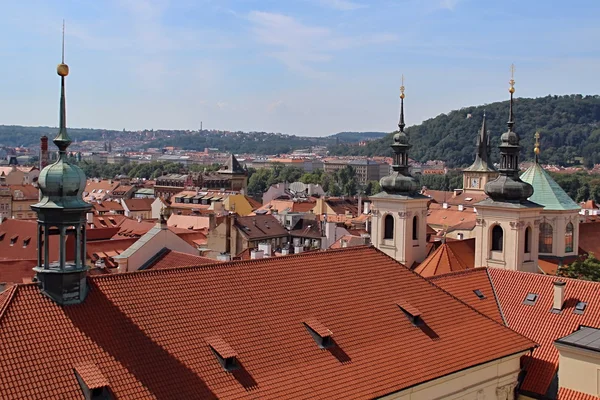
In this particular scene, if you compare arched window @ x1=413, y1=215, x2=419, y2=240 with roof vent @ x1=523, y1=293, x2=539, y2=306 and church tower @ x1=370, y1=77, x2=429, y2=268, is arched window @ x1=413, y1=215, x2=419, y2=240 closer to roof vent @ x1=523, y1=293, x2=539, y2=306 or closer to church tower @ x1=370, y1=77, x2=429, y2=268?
church tower @ x1=370, y1=77, x2=429, y2=268

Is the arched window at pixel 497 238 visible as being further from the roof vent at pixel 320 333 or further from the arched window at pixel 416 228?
the roof vent at pixel 320 333

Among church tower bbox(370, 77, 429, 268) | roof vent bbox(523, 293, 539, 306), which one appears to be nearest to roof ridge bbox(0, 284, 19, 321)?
roof vent bbox(523, 293, 539, 306)

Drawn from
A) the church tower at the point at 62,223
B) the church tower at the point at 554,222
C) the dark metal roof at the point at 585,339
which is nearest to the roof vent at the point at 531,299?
the dark metal roof at the point at 585,339

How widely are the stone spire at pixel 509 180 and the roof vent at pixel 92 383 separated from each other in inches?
1010

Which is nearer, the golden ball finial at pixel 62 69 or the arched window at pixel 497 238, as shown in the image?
the golden ball finial at pixel 62 69

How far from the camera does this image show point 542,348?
2514 cm

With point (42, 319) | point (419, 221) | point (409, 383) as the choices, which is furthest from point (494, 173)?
point (42, 319)

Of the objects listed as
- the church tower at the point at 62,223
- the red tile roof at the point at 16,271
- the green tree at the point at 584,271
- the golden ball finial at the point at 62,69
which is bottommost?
the red tile roof at the point at 16,271

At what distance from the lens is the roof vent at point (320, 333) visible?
19.0 meters

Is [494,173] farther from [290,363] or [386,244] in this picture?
[290,363]

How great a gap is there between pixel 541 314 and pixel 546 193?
61.5ft

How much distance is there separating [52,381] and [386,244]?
28745mm

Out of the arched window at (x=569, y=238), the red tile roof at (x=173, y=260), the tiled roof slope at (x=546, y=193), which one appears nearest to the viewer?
the red tile roof at (x=173, y=260)

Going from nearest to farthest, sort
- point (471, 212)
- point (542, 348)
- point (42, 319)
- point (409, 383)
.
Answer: point (42, 319), point (409, 383), point (542, 348), point (471, 212)
